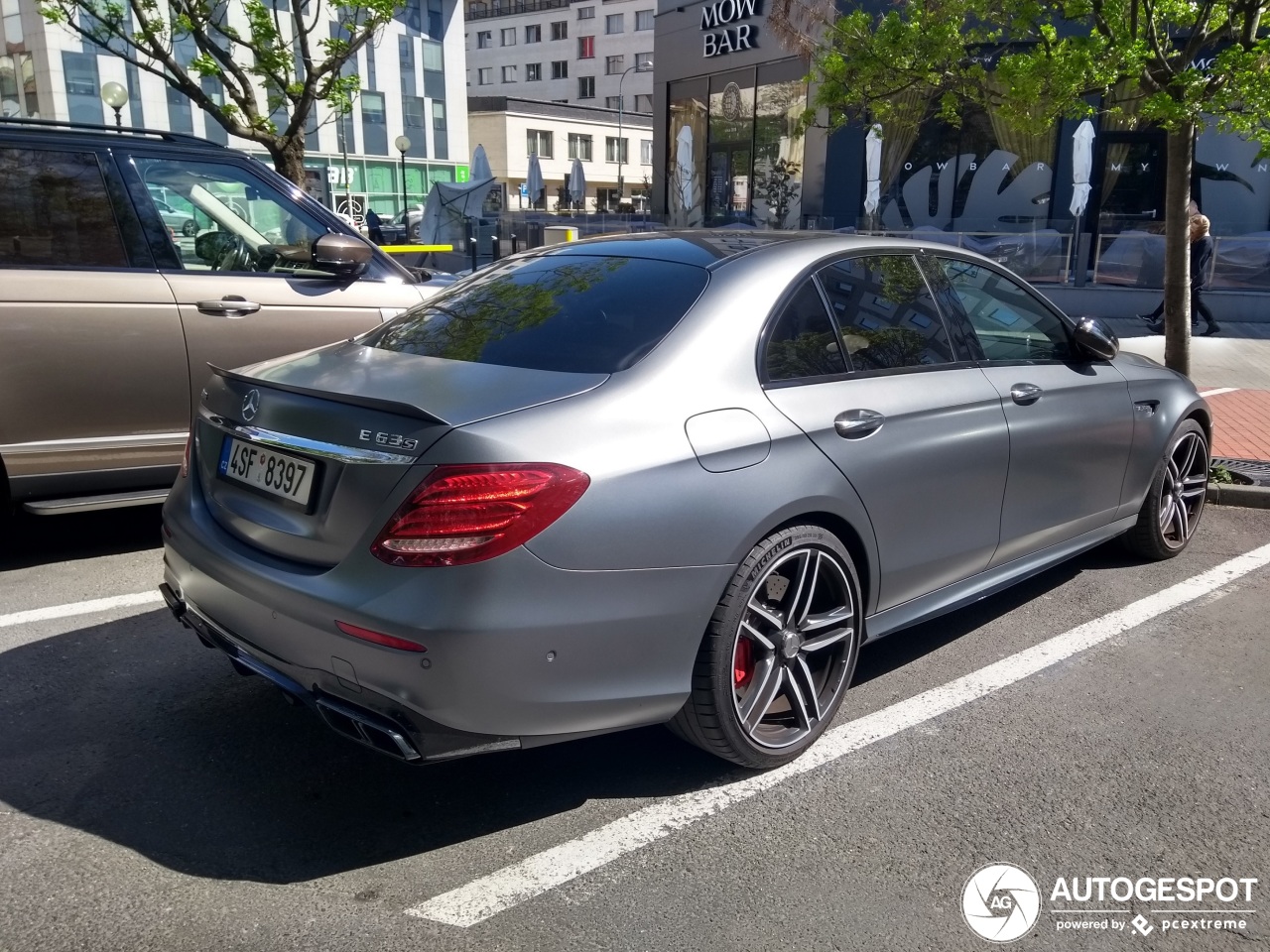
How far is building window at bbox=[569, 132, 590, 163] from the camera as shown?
231ft

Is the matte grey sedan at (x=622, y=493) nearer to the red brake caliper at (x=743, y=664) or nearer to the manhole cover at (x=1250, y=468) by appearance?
the red brake caliper at (x=743, y=664)

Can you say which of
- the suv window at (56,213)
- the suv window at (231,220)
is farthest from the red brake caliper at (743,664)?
the suv window at (56,213)

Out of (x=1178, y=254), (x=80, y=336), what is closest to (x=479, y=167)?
(x=1178, y=254)

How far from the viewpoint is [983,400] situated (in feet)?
12.8

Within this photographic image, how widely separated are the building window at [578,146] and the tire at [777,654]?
2752 inches

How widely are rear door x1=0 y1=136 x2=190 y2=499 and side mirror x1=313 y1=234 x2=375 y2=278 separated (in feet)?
2.33

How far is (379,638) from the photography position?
8.63 ft

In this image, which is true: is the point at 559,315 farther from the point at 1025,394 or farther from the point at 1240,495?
the point at 1240,495

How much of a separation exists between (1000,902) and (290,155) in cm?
1112

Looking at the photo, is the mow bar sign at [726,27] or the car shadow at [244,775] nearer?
the car shadow at [244,775]

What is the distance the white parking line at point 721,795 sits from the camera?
8.79 ft

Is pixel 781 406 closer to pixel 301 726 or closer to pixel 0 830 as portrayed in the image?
pixel 301 726

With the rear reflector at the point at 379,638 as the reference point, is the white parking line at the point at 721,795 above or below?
below

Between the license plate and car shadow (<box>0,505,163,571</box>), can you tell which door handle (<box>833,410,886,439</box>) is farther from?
car shadow (<box>0,505,163,571</box>)
